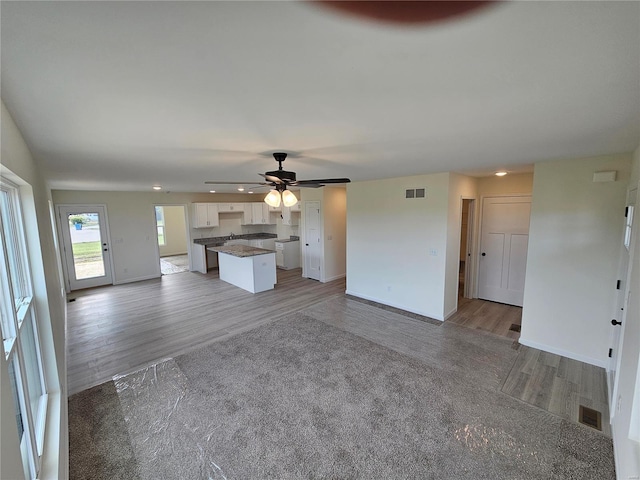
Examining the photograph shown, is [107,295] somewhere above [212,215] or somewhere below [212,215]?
below

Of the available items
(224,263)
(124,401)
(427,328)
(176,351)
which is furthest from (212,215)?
(427,328)

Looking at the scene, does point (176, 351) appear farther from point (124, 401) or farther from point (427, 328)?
point (427, 328)

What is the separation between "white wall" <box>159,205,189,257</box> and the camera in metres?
10.6

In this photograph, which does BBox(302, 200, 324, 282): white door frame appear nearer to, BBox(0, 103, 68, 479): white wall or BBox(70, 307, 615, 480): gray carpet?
BBox(70, 307, 615, 480): gray carpet

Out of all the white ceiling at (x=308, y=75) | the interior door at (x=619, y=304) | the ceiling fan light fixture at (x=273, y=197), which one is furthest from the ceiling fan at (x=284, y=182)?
the interior door at (x=619, y=304)

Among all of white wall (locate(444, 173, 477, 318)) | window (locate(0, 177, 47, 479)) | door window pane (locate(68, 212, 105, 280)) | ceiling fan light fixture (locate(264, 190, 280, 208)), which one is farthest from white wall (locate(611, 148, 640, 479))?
door window pane (locate(68, 212, 105, 280))

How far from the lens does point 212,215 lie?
8.28 meters

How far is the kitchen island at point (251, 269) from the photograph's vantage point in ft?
20.0

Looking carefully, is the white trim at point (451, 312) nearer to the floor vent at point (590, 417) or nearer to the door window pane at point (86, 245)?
the floor vent at point (590, 417)

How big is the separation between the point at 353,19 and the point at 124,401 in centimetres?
354

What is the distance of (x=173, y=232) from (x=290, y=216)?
5488mm

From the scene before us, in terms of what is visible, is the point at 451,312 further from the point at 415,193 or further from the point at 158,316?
the point at 158,316

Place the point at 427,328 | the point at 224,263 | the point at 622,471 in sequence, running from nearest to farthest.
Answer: the point at 622,471 → the point at 427,328 → the point at 224,263

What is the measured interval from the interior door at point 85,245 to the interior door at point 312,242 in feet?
16.2
